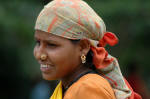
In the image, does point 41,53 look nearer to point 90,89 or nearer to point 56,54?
point 56,54

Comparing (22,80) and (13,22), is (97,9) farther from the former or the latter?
(22,80)

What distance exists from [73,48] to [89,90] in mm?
398

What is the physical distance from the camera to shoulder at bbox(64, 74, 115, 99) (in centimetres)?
324

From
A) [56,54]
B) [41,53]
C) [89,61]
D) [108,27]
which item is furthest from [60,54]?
[108,27]

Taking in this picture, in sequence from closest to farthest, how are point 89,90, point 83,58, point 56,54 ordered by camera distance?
point 89,90, point 56,54, point 83,58

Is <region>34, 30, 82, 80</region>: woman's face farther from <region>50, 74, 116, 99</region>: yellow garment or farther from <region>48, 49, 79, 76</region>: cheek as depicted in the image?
<region>50, 74, 116, 99</region>: yellow garment

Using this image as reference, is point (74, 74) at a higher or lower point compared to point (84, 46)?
lower

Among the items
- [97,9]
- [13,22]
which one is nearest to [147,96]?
[97,9]

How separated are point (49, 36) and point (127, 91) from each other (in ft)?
2.57

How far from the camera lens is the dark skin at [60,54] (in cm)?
342

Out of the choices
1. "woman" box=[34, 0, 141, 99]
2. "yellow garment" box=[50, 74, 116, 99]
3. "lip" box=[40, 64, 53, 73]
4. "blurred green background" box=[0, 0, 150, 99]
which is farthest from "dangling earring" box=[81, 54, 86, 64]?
"blurred green background" box=[0, 0, 150, 99]

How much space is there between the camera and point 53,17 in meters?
3.43

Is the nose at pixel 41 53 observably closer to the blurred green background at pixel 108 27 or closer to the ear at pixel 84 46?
the ear at pixel 84 46

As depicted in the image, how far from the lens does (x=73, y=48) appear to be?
3.47 m
